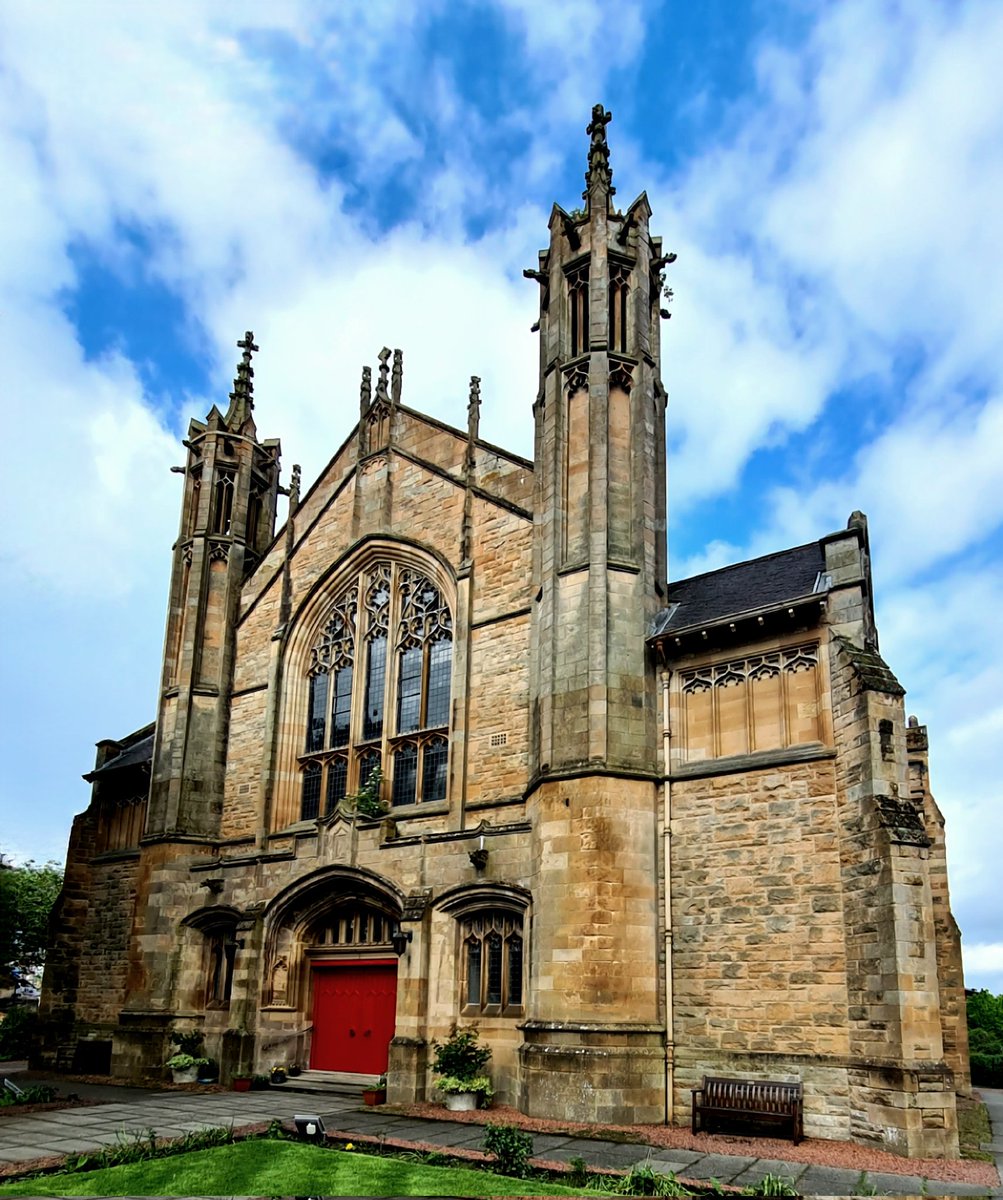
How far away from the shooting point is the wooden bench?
48.7 feet

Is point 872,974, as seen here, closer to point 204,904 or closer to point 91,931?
point 204,904

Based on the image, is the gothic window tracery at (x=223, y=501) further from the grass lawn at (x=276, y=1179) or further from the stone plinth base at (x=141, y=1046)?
the grass lawn at (x=276, y=1179)

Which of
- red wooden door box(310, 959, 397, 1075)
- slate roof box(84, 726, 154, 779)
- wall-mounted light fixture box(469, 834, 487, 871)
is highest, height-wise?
slate roof box(84, 726, 154, 779)

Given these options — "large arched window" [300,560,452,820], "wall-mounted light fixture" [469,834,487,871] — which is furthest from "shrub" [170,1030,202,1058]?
"wall-mounted light fixture" [469,834,487,871]

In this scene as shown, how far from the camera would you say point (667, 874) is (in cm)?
1772

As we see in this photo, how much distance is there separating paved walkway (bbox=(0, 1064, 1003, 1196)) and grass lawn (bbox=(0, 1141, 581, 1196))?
68.6 inches

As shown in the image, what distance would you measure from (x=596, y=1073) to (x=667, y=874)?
3.24 metres

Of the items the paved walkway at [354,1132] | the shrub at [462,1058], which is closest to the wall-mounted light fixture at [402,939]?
the shrub at [462,1058]

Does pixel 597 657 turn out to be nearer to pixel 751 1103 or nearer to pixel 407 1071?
pixel 751 1103

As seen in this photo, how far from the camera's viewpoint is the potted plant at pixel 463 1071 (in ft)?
58.1

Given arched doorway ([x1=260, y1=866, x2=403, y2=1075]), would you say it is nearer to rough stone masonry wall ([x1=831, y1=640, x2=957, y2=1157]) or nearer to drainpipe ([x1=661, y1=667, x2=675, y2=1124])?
drainpipe ([x1=661, y1=667, x2=675, y2=1124])

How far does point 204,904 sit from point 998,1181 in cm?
1752

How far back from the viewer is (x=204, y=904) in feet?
81.6

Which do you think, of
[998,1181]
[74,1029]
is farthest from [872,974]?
[74,1029]
